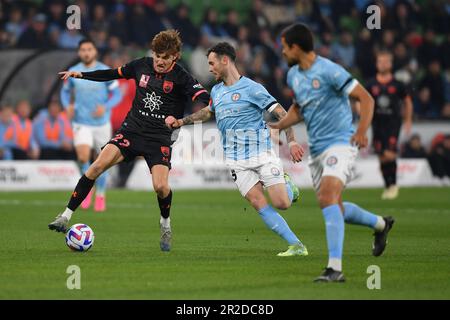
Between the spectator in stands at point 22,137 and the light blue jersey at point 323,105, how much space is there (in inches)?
602

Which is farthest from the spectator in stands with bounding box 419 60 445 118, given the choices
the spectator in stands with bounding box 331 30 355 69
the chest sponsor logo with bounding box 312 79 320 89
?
the chest sponsor logo with bounding box 312 79 320 89

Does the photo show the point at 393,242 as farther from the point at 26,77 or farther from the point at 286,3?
the point at 286,3

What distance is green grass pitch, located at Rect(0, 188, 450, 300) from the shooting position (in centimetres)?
838

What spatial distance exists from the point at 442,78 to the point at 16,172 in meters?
12.0

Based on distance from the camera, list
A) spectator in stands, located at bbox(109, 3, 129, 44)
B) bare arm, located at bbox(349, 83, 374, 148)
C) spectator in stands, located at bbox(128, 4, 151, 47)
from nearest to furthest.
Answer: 1. bare arm, located at bbox(349, 83, 374, 148)
2. spectator in stands, located at bbox(109, 3, 129, 44)
3. spectator in stands, located at bbox(128, 4, 151, 47)

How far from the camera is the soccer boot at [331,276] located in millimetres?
8734

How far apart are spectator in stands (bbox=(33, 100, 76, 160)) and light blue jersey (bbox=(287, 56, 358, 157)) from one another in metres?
15.4

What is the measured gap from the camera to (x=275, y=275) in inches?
368

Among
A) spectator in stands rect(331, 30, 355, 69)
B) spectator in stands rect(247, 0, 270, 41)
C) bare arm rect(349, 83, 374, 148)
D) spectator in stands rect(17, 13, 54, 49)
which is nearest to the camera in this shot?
bare arm rect(349, 83, 374, 148)

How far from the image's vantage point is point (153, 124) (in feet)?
39.0

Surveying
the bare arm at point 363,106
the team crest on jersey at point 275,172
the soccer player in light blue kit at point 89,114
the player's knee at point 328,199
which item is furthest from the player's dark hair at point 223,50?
the soccer player in light blue kit at point 89,114

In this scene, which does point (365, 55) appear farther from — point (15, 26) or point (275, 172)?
point (275, 172)

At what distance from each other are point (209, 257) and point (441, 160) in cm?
1541

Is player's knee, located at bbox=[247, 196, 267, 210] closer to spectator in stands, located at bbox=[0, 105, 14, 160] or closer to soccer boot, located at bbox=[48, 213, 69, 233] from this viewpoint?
soccer boot, located at bbox=[48, 213, 69, 233]
